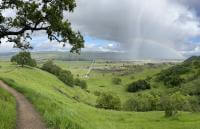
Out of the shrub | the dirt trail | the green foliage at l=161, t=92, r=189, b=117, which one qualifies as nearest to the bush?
the green foliage at l=161, t=92, r=189, b=117

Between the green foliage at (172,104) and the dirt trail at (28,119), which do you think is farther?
the green foliage at (172,104)

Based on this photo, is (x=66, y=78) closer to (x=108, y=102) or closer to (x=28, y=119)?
(x=108, y=102)

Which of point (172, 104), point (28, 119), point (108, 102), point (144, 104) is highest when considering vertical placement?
point (28, 119)

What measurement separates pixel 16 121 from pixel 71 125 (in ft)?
13.2

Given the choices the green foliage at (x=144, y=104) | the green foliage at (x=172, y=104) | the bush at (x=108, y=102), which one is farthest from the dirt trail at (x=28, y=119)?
the green foliage at (x=144, y=104)

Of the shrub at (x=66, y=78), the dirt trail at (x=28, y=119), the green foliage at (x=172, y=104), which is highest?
the dirt trail at (x=28, y=119)

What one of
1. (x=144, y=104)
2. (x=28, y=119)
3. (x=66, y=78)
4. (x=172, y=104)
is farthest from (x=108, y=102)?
(x=28, y=119)

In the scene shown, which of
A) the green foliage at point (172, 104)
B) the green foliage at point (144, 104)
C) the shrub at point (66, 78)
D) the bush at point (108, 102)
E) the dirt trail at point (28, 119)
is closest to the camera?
the dirt trail at point (28, 119)

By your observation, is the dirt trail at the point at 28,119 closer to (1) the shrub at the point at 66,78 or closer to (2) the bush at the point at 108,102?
(2) the bush at the point at 108,102

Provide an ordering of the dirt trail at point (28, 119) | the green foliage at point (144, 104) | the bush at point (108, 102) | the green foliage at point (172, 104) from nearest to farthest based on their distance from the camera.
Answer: the dirt trail at point (28, 119)
the green foliage at point (172, 104)
the bush at point (108, 102)
the green foliage at point (144, 104)

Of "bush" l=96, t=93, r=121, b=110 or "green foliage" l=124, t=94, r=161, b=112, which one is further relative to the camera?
"green foliage" l=124, t=94, r=161, b=112

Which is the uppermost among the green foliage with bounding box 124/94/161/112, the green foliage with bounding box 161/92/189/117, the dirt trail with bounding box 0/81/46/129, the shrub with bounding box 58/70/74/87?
the dirt trail with bounding box 0/81/46/129

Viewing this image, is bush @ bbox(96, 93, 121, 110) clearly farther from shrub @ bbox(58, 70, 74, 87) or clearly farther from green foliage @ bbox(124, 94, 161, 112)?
shrub @ bbox(58, 70, 74, 87)

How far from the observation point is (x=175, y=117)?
111188mm
